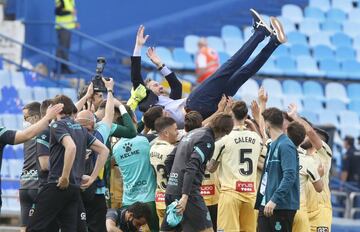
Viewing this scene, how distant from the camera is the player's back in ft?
Result: 42.3

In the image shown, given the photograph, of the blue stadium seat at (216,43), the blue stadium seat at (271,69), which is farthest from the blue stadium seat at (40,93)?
the blue stadium seat at (271,69)

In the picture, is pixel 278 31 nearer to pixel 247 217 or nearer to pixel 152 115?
pixel 152 115

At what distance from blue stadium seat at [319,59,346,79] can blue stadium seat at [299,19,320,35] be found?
1.03 m

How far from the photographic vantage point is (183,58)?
26.2 meters

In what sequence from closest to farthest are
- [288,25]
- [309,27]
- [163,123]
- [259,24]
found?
[163,123], [259,24], [288,25], [309,27]

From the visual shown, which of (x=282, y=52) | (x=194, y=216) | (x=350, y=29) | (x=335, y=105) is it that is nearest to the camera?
(x=194, y=216)

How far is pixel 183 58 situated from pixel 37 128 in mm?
15472

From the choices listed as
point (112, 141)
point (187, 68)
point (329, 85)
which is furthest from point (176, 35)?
point (112, 141)

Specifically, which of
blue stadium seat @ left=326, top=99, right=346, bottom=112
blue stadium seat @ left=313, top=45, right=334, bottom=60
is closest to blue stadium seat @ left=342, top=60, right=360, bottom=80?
blue stadium seat @ left=313, top=45, right=334, bottom=60

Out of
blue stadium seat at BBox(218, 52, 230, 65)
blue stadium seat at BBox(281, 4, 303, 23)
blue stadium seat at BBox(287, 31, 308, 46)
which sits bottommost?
blue stadium seat at BBox(218, 52, 230, 65)

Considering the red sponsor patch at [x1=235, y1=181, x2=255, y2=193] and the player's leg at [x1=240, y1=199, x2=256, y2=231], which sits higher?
the red sponsor patch at [x1=235, y1=181, x2=255, y2=193]

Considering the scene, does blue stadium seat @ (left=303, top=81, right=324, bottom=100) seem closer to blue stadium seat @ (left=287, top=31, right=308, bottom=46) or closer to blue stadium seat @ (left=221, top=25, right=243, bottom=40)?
blue stadium seat @ (left=287, top=31, right=308, bottom=46)

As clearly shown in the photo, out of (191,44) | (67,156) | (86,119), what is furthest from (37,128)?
(191,44)

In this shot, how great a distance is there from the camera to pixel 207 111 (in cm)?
1404
